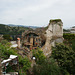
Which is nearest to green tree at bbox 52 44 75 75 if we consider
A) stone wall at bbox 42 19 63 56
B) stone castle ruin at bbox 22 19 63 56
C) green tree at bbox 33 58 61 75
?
green tree at bbox 33 58 61 75

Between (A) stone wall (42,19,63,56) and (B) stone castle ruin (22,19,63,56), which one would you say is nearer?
(A) stone wall (42,19,63,56)

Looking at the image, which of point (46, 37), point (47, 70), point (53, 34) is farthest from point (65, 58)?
point (46, 37)

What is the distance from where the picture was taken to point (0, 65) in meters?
7.14

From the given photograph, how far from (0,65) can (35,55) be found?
670 centimetres

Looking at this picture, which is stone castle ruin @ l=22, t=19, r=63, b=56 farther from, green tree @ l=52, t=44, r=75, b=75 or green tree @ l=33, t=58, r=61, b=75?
green tree @ l=33, t=58, r=61, b=75

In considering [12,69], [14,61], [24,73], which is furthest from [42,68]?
[12,69]

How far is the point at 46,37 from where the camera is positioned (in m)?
17.8

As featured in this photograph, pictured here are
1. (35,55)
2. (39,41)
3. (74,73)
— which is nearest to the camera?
(74,73)

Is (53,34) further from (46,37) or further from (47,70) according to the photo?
(47,70)

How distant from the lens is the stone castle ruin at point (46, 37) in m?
16.6

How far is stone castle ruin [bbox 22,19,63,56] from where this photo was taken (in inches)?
655

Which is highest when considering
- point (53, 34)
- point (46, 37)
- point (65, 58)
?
point (53, 34)

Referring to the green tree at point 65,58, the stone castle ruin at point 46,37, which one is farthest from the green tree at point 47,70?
the stone castle ruin at point 46,37

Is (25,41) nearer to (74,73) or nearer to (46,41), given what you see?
(46,41)
